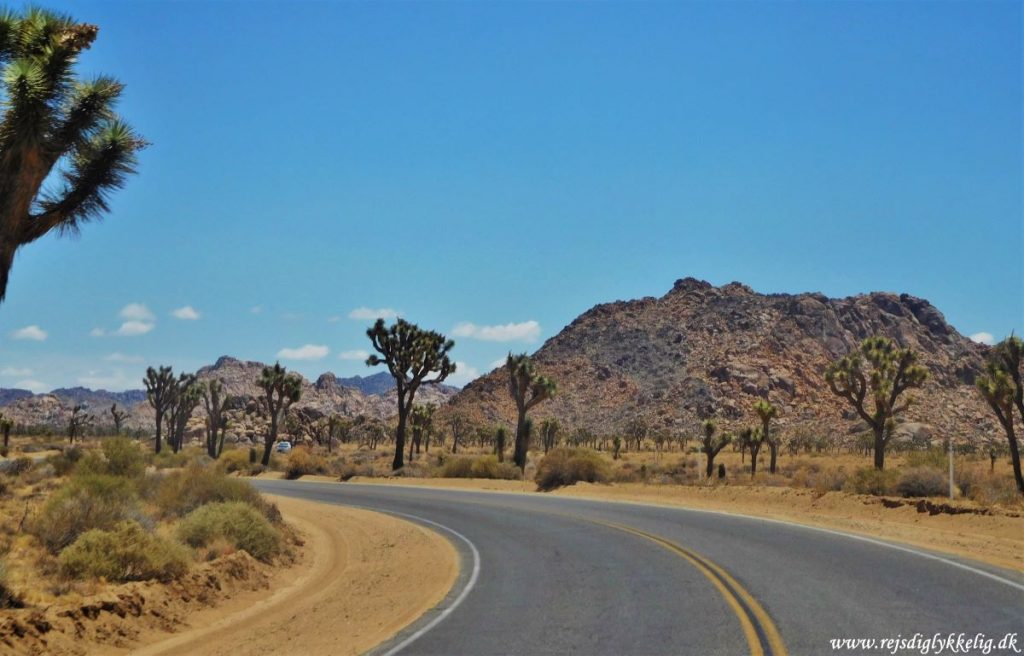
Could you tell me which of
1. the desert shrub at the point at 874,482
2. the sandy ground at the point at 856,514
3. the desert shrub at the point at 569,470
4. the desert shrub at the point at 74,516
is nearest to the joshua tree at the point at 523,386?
the desert shrub at the point at 569,470

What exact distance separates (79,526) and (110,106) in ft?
22.7

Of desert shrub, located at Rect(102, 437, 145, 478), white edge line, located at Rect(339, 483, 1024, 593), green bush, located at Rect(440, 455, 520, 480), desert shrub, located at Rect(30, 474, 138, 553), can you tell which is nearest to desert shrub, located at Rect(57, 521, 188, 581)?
desert shrub, located at Rect(30, 474, 138, 553)

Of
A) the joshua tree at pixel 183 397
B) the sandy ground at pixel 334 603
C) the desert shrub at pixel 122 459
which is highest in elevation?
the joshua tree at pixel 183 397

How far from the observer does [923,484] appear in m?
24.1

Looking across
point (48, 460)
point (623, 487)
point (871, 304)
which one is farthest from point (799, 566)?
point (871, 304)

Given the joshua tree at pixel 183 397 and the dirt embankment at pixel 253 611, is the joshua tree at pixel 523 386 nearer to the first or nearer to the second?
the dirt embankment at pixel 253 611

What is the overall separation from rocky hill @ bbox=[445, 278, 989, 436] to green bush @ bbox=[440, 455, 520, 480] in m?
74.4

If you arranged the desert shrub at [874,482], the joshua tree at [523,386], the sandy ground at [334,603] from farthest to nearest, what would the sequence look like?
the joshua tree at [523,386], the desert shrub at [874,482], the sandy ground at [334,603]

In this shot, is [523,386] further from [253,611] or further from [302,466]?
[253,611]

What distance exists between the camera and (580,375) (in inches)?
5630

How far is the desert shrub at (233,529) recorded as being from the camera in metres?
15.3

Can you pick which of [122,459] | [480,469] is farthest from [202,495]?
[480,469]

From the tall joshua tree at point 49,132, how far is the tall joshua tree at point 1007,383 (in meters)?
29.5

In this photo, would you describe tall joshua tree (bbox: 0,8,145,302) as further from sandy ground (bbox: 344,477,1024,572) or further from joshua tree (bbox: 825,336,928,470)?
joshua tree (bbox: 825,336,928,470)
